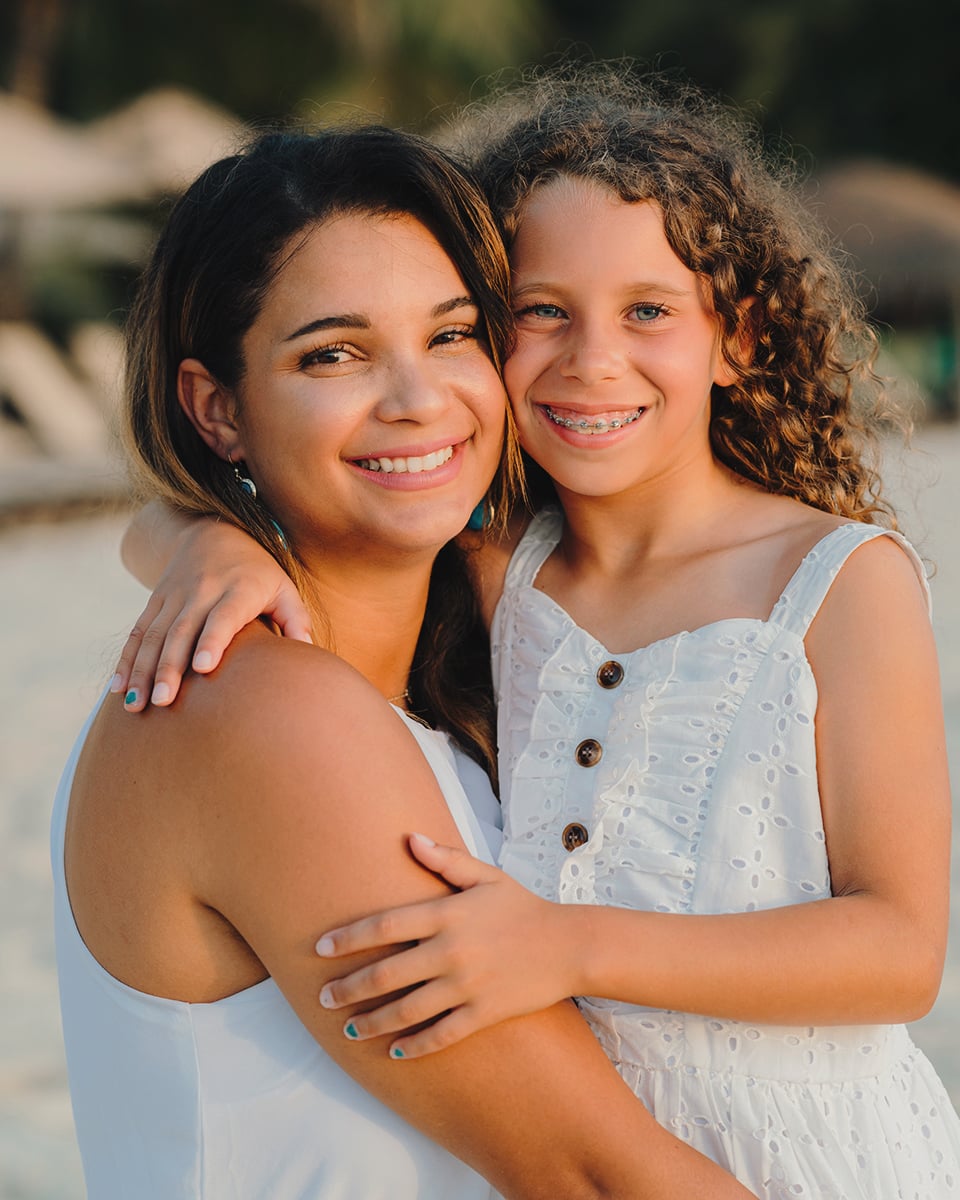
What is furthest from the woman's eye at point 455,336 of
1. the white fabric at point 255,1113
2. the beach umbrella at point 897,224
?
the beach umbrella at point 897,224

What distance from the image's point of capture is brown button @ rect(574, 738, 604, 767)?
7.51 ft

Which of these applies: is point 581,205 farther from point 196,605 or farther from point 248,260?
point 196,605

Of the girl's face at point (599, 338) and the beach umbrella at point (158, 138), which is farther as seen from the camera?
the beach umbrella at point (158, 138)

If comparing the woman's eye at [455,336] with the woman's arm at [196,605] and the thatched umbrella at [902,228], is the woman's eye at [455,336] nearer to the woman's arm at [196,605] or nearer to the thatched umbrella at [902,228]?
the woman's arm at [196,605]

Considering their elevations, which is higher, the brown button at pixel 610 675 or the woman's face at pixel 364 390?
the woman's face at pixel 364 390

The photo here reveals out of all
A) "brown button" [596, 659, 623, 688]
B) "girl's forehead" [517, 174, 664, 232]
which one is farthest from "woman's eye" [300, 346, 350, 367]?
"brown button" [596, 659, 623, 688]

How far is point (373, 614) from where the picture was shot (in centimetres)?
257

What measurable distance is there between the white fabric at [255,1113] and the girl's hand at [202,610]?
42cm

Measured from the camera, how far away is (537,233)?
2531mm

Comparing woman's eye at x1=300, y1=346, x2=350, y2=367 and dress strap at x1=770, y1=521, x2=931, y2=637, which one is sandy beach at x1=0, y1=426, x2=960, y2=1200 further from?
woman's eye at x1=300, y1=346, x2=350, y2=367

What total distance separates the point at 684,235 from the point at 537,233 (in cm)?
27

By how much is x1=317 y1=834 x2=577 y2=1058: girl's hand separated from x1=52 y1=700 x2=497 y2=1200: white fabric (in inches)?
7.2

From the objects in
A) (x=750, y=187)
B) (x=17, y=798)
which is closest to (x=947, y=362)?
(x=17, y=798)

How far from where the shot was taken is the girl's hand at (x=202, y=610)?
1869 millimetres
